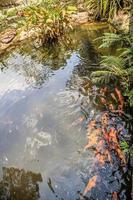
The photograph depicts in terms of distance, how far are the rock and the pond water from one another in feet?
1.93

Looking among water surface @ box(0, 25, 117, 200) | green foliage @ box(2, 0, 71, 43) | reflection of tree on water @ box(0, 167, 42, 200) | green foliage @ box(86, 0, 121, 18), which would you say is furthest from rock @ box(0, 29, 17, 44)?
reflection of tree on water @ box(0, 167, 42, 200)

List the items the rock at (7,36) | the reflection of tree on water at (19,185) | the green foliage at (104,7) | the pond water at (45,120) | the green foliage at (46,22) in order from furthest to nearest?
the rock at (7,36) < the green foliage at (104,7) < the green foliage at (46,22) < the pond water at (45,120) < the reflection of tree on water at (19,185)

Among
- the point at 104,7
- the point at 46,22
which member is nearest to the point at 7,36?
the point at 46,22

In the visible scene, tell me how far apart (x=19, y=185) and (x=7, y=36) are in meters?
6.56

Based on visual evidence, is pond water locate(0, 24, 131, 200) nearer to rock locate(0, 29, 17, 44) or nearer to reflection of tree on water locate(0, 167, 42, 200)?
reflection of tree on water locate(0, 167, 42, 200)

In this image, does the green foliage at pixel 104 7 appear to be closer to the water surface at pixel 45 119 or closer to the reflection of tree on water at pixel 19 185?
the water surface at pixel 45 119

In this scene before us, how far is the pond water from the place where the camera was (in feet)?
16.2

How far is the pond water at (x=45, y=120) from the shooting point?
4.93 m

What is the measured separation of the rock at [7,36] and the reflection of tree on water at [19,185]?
584cm

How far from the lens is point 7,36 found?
415 inches

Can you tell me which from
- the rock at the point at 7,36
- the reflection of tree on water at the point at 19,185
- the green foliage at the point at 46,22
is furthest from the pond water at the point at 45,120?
the rock at the point at 7,36

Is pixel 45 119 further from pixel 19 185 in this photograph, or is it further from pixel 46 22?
pixel 46 22

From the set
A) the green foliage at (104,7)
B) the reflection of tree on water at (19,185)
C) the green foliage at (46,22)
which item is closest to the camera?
the reflection of tree on water at (19,185)

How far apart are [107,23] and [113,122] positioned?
554cm
